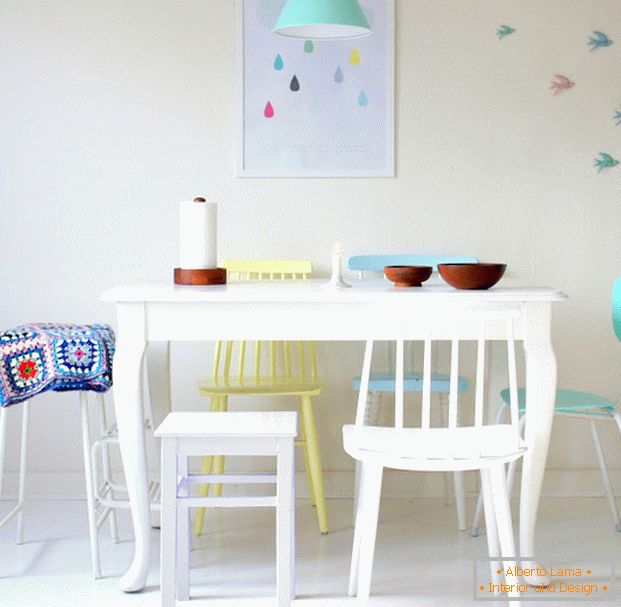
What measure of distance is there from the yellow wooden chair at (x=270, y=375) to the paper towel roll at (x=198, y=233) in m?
0.54

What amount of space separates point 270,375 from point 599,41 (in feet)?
5.53

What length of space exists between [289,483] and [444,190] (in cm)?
170

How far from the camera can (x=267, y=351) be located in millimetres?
3959

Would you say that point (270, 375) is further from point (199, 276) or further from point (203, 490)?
point (199, 276)

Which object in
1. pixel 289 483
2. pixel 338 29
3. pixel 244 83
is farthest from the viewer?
pixel 244 83

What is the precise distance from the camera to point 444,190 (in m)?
3.93

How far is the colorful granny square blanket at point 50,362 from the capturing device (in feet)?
9.51

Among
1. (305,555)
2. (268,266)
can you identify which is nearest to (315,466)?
(305,555)

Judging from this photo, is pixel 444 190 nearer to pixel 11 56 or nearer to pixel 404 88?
pixel 404 88

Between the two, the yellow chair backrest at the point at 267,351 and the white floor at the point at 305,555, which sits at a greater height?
the yellow chair backrest at the point at 267,351

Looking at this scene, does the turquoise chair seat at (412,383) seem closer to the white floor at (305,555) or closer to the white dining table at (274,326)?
the white floor at (305,555)

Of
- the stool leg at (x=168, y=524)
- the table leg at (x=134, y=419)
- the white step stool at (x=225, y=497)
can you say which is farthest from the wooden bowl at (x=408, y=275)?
the stool leg at (x=168, y=524)

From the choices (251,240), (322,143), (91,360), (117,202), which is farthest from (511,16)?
(91,360)

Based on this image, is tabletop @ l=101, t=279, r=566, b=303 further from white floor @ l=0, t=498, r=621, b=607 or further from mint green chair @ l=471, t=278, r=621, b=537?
white floor @ l=0, t=498, r=621, b=607
